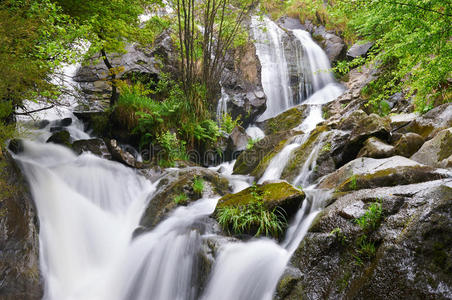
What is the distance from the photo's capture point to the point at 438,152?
376 centimetres

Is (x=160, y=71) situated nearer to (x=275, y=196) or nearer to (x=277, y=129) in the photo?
(x=277, y=129)

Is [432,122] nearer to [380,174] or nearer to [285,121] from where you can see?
[380,174]

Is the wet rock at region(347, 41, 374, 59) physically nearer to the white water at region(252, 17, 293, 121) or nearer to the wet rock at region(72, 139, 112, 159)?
the white water at region(252, 17, 293, 121)

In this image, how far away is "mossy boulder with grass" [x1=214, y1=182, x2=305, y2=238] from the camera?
3.59 m

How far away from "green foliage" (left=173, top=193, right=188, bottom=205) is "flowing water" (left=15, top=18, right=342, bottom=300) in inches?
7.1

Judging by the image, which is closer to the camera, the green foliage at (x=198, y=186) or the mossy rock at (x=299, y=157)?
the green foliage at (x=198, y=186)

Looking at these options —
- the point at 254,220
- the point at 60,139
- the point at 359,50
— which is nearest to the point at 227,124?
the point at 60,139

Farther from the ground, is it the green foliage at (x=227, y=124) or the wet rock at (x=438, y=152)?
the green foliage at (x=227, y=124)

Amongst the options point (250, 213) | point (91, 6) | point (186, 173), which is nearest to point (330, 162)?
point (250, 213)

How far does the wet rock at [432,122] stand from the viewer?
15.2ft

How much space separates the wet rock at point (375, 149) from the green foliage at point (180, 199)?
3505mm

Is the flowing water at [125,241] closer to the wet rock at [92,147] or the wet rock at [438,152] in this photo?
the wet rock at [92,147]

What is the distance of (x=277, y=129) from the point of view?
1122 centimetres

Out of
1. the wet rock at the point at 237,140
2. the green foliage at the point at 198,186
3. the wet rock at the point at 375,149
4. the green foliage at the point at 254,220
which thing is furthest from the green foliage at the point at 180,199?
the wet rock at the point at 237,140
